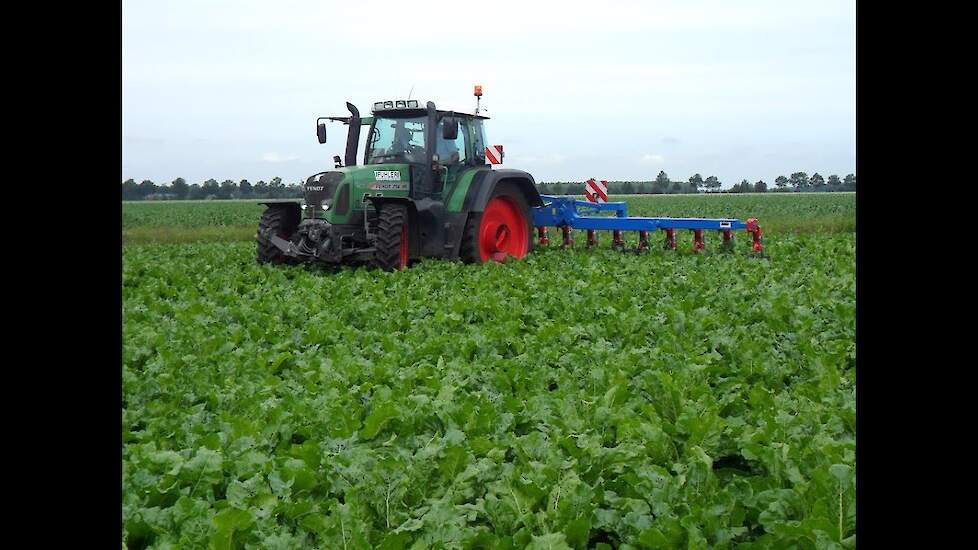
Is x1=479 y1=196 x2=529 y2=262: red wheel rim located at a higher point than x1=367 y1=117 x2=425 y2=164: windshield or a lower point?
lower

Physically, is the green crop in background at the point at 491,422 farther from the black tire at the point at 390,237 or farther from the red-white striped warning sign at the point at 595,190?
the red-white striped warning sign at the point at 595,190

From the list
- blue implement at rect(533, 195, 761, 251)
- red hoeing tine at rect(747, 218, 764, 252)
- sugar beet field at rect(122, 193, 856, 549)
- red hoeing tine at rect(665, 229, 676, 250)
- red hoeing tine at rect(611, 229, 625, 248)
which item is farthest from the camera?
red hoeing tine at rect(611, 229, 625, 248)

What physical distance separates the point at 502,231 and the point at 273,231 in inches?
143

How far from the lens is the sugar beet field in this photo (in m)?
3.18

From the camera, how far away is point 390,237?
37.4ft

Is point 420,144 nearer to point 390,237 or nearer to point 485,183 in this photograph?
point 485,183

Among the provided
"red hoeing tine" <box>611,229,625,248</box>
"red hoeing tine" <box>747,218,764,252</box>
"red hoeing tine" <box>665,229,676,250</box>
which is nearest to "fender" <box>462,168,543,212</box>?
"red hoeing tine" <box>611,229,625,248</box>

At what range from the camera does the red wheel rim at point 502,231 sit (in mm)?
13323

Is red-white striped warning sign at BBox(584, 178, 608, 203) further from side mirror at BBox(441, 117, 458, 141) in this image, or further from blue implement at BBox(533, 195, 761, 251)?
side mirror at BBox(441, 117, 458, 141)

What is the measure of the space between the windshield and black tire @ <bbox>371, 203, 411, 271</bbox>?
1.13 m

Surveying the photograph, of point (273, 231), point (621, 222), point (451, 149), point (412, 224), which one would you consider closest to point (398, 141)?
point (451, 149)

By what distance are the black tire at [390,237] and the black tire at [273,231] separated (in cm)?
180
